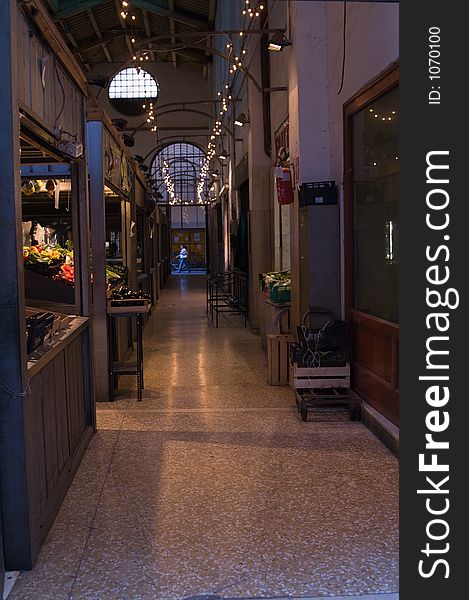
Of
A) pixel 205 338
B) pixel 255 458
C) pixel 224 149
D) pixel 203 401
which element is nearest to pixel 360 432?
pixel 255 458

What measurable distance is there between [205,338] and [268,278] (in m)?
2.34

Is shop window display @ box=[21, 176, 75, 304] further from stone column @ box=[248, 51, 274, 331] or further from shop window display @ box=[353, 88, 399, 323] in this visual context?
stone column @ box=[248, 51, 274, 331]

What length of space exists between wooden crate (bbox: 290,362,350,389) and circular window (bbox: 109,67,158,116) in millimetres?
24608

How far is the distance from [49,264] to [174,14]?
1700cm

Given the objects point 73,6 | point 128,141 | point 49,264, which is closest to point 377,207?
point 49,264

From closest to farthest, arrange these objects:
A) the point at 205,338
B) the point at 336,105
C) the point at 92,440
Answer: the point at 92,440 → the point at 336,105 → the point at 205,338

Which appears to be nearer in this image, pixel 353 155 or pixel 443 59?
pixel 443 59

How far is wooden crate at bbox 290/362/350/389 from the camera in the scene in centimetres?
588

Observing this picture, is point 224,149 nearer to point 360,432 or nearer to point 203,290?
→ point 203,290

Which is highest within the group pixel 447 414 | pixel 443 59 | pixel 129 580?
pixel 443 59

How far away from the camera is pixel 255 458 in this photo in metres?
4.68

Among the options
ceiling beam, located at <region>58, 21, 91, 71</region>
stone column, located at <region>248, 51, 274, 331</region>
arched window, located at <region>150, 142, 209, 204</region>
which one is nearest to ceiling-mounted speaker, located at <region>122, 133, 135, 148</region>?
stone column, located at <region>248, 51, 274, 331</region>

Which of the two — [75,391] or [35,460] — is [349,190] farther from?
[35,460]

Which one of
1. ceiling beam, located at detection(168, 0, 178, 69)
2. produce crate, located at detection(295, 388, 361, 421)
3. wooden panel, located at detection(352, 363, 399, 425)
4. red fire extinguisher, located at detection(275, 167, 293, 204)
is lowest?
produce crate, located at detection(295, 388, 361, 421)
